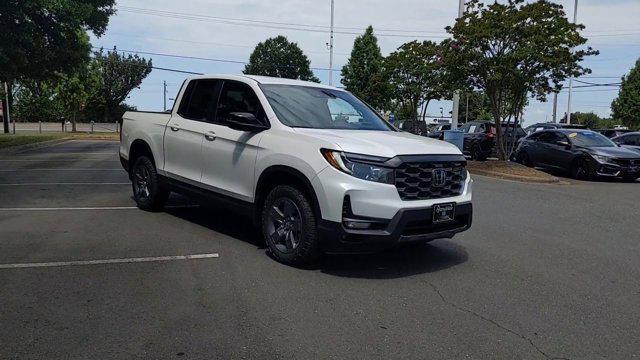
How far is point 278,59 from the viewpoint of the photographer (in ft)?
280

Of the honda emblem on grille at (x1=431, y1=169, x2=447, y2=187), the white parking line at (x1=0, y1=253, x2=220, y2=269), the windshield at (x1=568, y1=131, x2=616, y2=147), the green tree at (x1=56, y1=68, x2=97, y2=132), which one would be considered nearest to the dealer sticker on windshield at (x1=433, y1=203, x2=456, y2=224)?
the honda emblem on grille at (x1=431, y1=169, x2=447, y2=187)

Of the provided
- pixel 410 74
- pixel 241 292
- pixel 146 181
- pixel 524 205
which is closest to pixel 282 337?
pixel 241 292

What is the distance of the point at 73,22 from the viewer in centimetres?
1839

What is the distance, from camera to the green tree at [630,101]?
1875 inches

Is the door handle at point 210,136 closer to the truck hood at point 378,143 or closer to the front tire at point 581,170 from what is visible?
the truck hood at point 378,143

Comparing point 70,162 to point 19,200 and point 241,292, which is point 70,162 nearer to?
point 19,200

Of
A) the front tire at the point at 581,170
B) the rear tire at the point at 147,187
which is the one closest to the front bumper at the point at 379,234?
the rear tire at the point at 147,187

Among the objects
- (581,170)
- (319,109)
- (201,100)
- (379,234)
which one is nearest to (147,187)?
(201,100)

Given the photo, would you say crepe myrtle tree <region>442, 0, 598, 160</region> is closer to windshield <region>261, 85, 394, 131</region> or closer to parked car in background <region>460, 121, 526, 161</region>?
parked car in background <region>460, 121, 526, 161</region>

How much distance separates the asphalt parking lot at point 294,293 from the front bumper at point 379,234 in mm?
345

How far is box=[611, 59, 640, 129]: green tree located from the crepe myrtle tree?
3618 cm

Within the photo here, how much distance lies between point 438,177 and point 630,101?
5024cm

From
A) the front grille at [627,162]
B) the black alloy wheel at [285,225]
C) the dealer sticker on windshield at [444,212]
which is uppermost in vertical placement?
the front grille at [627,162]

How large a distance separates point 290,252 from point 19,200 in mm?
5947
